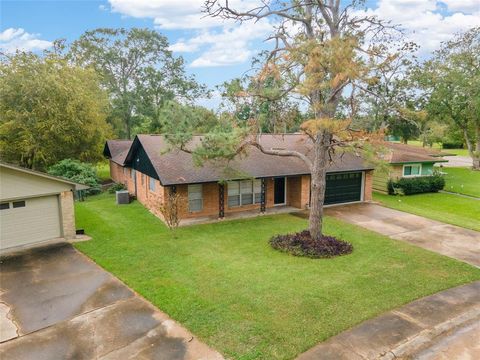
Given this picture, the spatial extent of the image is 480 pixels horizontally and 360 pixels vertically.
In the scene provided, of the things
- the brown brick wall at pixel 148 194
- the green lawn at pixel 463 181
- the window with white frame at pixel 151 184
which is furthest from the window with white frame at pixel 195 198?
the green lawn at pixel 463 181

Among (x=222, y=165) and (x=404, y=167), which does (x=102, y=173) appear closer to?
(x=222, y=165)

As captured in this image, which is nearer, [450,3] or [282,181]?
[450,3]

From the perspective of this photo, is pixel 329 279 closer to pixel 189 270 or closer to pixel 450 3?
pixel 189 270

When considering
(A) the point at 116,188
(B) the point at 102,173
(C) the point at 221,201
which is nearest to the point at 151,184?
(C) the point at 221,201

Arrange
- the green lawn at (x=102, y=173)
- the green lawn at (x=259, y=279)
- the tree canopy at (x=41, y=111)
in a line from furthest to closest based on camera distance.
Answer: the green lawn at (x=102, y=173) < the tree canopy at (x=41, y=111) < the green lawn at (x=259, y=279)

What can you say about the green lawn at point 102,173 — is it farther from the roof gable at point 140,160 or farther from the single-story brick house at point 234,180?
the roof gable at point 140,160

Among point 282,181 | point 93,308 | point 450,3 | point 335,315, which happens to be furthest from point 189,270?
point 450,3

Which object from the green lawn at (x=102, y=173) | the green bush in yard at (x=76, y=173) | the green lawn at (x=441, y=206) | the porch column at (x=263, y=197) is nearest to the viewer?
the green lawn at (x=441, y=206)
